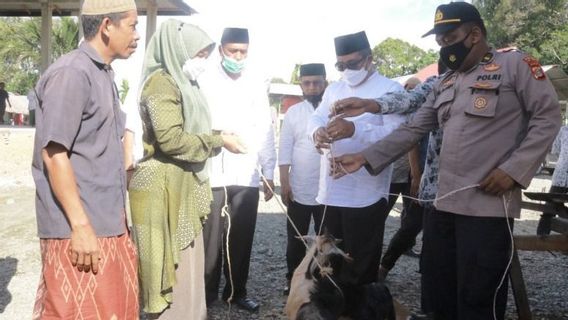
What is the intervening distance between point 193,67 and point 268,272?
2922mm

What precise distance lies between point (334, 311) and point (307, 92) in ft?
7.43

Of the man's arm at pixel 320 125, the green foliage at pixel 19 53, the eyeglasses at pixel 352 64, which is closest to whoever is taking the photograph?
the man's arm at pixel 320 125

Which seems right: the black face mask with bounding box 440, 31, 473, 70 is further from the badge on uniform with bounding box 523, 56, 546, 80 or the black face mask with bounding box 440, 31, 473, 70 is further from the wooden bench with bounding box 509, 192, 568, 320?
the wooden bench with bounding box 509, 192, 568, 320

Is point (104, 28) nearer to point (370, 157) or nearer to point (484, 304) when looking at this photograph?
point (370, 157)

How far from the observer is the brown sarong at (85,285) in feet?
7.17

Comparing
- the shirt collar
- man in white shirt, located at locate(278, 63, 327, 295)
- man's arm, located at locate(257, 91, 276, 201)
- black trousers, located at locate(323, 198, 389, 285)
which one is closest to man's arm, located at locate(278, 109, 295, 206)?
man in white shirt, located at locate(278, 63, 327, 295)

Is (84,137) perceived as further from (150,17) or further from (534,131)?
(150,17)

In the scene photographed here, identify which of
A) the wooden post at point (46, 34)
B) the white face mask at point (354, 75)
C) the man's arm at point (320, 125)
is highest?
the wooden post at point (46, 34)

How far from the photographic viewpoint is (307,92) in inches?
190

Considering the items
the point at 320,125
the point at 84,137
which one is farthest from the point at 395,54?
the point at 84,137

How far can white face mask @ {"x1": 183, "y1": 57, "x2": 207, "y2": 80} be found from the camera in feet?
9.79

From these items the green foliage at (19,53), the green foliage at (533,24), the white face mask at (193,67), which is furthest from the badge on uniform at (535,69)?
the green foliage at (19,53)

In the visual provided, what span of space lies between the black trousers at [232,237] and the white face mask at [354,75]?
1.17 meters

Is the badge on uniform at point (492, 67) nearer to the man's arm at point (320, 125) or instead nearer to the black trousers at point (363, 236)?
the man's arm at point (320, 125)
